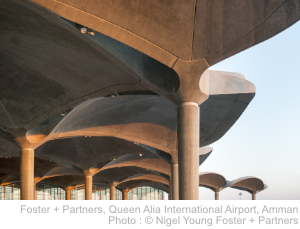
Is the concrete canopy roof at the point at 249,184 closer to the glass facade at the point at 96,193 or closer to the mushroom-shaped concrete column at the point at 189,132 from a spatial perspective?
the glass facade at the point at 96,193

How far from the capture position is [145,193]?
81.5 metres

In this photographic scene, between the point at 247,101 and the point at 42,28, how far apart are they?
13517mm

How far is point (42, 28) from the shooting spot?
49.5ft

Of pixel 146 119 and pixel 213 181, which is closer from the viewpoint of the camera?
pixel 146 119

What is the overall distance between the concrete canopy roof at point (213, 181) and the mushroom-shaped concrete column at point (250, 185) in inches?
62.4

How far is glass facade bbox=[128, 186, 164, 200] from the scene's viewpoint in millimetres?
79356

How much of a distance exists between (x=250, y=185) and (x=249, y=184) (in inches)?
22.7

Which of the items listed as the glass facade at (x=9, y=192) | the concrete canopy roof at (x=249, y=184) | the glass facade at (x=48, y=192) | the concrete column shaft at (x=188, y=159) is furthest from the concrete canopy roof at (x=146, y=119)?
the glass facade at (x=48, y=192)

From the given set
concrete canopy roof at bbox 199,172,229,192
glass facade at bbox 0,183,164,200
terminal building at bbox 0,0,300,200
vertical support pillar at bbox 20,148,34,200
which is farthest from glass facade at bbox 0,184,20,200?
terminal building at bbox 0,0,300,200

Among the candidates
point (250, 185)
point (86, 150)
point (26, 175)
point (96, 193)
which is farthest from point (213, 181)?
point (26, 175)

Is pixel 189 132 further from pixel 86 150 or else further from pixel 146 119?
pixel 86 150

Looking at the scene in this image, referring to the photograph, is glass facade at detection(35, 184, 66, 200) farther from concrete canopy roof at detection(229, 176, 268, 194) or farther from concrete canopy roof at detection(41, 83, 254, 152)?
concrete canopy roof at detection(41, 83, 254, 152)

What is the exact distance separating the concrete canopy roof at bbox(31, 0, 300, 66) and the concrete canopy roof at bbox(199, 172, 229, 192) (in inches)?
1649
